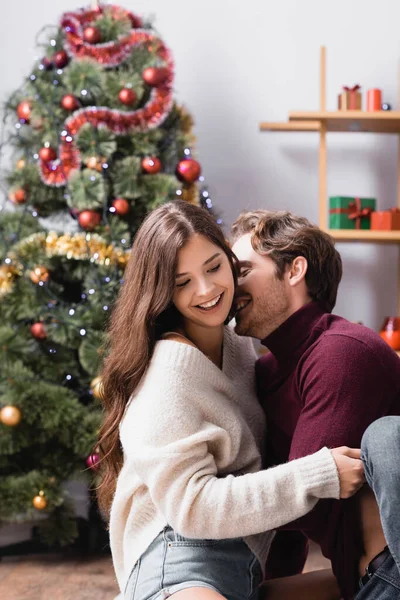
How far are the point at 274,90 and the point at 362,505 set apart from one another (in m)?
2.37

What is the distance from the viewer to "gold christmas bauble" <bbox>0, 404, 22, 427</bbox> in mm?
2656

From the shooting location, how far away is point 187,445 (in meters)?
1.37

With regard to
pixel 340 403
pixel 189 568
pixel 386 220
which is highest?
pixel 386 220

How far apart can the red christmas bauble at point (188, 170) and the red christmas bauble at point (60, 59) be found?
0.52 m

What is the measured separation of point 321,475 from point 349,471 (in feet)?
0.15

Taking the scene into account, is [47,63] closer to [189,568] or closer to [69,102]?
[69,102]

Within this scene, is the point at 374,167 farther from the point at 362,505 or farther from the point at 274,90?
the point at 362,505

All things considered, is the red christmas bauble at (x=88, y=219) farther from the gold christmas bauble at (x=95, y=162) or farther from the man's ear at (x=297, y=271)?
the man's ear at (x=297, y=271)

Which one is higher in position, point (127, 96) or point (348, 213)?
point (127, 96)

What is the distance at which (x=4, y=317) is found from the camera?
9.09 ft

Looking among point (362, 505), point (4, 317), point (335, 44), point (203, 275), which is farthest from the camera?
point (335, 44)

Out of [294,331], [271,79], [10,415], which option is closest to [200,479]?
[294,331]

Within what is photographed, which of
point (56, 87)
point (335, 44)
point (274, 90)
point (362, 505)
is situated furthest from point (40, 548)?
point (335, 44)

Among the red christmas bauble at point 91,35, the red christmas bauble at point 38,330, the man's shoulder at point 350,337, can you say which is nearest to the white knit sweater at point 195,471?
the man's shoulder at point 350,337
